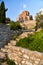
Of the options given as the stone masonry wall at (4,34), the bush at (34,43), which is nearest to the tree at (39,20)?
the stone masonry wall at (4,34)

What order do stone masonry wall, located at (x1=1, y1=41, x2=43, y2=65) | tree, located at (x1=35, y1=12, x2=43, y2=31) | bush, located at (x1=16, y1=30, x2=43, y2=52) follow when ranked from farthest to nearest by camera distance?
1. tree, located at (x1=35, y1=12, x2=43, y2=31)
2. bush, located at (x1=16, y1=30, x2=43, y2=52)
3. stone masonry wall, located at (x1=1, y1=41, x2=43, y2=65)

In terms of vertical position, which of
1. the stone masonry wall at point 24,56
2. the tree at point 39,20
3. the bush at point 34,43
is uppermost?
the tree at point 39,20

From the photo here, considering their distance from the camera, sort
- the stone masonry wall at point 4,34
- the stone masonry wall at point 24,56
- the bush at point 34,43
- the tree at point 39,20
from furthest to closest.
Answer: the tree at point 39,20 → the stone masonry wall at point 4,34 → the bush at point 34,43 → the stone masonry wall at point 24,56

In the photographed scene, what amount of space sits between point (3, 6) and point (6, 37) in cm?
693

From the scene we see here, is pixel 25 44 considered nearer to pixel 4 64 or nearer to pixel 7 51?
pixel 7 51

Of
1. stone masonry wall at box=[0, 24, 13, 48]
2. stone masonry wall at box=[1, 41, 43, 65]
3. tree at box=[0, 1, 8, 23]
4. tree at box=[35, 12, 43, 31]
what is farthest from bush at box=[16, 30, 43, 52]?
tree at box=[0, 1, 8, 23]

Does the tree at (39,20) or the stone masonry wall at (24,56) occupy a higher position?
the tree at (39,20)

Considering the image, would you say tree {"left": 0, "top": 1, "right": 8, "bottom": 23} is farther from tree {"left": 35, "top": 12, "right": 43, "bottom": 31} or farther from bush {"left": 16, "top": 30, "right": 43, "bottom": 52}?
bush {"left": 16, "top": 30, "right": 43, "bottom": 52}

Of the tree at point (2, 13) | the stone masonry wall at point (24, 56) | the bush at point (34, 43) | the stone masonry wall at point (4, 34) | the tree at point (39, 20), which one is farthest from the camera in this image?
the tree at point (2, 13)

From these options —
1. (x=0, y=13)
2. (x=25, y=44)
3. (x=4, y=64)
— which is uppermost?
(x=0, y=13)

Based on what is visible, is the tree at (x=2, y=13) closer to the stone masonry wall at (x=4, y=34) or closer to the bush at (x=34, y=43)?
the stone masonry wall at (x=4, y=34)

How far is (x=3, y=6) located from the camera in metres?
22.8

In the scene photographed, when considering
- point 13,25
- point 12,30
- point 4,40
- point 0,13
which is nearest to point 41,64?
point 4,40

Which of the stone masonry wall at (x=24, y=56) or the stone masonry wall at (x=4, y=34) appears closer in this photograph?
the stone masonry wall at (x=24, y=56)
